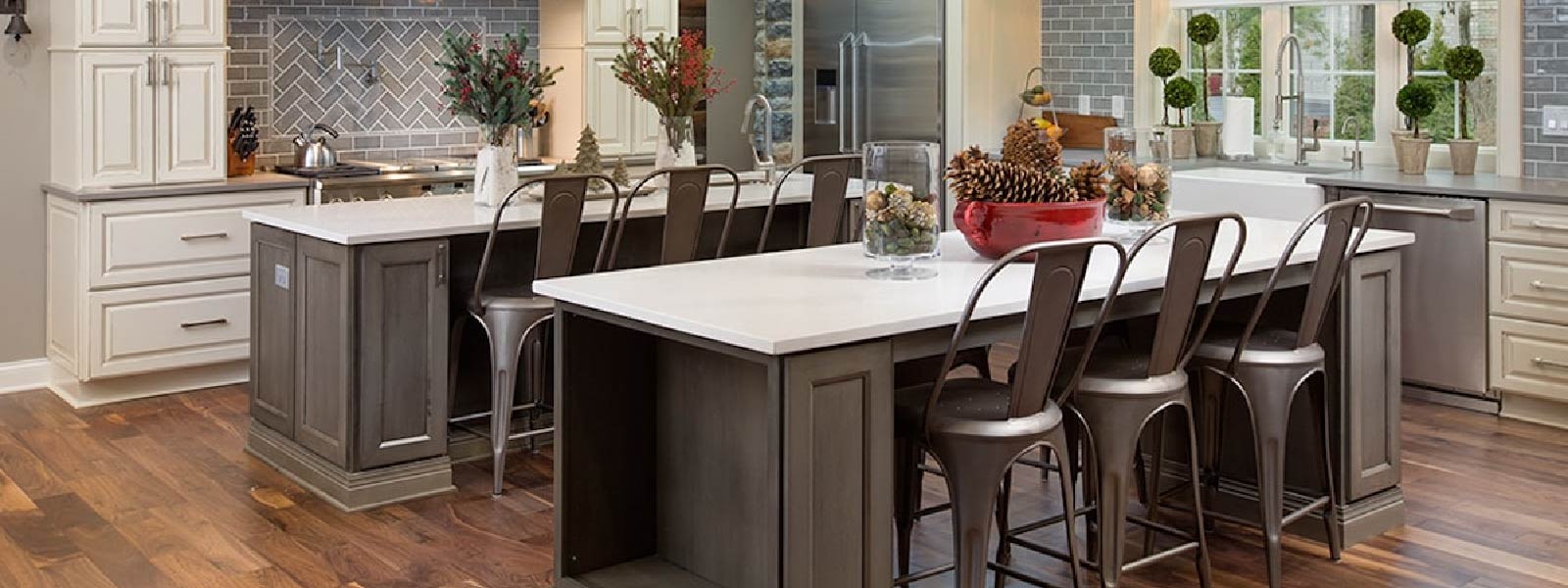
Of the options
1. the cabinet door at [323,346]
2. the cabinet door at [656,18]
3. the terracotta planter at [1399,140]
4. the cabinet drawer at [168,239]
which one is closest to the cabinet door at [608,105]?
the cabinet door at [656,18]

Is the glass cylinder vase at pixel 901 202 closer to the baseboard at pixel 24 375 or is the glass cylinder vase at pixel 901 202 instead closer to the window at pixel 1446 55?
the window at pixel 1446 55

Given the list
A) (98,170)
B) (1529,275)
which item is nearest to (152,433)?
(98,170)

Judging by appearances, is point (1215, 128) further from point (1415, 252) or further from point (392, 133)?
point (392, 133)

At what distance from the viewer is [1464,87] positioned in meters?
6.02

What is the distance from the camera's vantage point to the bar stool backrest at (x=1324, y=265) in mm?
3668

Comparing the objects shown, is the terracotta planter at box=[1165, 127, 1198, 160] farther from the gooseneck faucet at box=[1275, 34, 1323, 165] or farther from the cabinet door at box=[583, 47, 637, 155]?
the cabinet door at box=[583, 47, 637, 155]

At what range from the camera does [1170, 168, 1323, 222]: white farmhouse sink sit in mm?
5930

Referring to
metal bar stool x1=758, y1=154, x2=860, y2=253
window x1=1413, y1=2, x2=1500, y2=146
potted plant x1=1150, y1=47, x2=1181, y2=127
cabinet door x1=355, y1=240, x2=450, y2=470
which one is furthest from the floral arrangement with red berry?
window x1=1413, y1=2, x2=1500, y2=146

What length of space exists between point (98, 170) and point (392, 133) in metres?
1.61

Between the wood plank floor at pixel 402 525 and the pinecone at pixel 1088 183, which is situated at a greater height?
the pinecone at pixel 1088 183

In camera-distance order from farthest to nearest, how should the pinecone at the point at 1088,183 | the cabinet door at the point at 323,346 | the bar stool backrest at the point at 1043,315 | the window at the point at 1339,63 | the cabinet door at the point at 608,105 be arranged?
1. the cabinet door at the point at 608,105
2. the window at the point at 1339,63
3. the cabinet door at the point at 323,346
4. the pinecone at the point at 1088,183
5. the bar stool backrest at the point at 1043,315

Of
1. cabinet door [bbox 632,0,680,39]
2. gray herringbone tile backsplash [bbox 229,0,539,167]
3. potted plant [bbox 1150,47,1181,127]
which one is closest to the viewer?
gray herringbone tile backsplash [bbox 229,0,539,167]

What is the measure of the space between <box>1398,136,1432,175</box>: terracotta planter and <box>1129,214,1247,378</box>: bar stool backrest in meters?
2.91

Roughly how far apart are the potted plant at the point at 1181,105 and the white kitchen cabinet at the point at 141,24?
4013 mm
